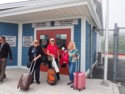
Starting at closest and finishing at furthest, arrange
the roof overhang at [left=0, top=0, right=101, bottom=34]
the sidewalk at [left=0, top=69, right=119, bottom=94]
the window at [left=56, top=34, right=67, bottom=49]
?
the sidewalk at [left=0, top=69, right=119, bottom=94], the roof overhang at [left=0, top=0, right=101, bottom=34], the window at [left=56, top=34, right=67, bottom=49]

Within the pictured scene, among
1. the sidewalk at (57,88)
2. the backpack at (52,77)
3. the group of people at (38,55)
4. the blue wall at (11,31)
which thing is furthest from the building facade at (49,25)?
the backpack at (52,77)

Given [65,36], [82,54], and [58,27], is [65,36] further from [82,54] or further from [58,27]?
[82,54]

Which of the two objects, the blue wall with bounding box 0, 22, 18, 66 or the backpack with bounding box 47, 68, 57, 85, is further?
the blue wall with bounding box 0, 22, 18, 66

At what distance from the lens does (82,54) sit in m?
7.66

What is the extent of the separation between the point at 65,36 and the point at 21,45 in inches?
111

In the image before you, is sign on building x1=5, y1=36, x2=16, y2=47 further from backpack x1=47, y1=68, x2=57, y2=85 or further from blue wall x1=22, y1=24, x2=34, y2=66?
backpack x1=47, y1=68, x2=57, y2=85

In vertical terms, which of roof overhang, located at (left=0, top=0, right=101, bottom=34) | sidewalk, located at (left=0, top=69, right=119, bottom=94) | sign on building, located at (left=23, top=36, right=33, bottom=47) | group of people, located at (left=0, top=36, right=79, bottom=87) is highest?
roof overhang, located at (left=0, top=0, right=101, bottom=34)

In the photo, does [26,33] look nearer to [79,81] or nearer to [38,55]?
[38,55]

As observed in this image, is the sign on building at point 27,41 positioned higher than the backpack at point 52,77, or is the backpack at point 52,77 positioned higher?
the sign on building at point 27,41

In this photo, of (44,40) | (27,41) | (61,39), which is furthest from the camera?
(27,41)

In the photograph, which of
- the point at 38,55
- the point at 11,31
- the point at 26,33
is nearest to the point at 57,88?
the point at 38,55

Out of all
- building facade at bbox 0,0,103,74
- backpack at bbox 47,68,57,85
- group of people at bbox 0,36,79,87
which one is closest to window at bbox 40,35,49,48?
building facade at bbox 0,0,103,74

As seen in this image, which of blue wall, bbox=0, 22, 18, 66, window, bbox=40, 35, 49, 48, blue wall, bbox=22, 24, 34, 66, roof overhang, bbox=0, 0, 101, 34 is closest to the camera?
roof overhang, bbox=0, 0, 101, 34

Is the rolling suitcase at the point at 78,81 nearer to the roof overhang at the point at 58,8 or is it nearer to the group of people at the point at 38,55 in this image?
the group of people at the point at 38,55
